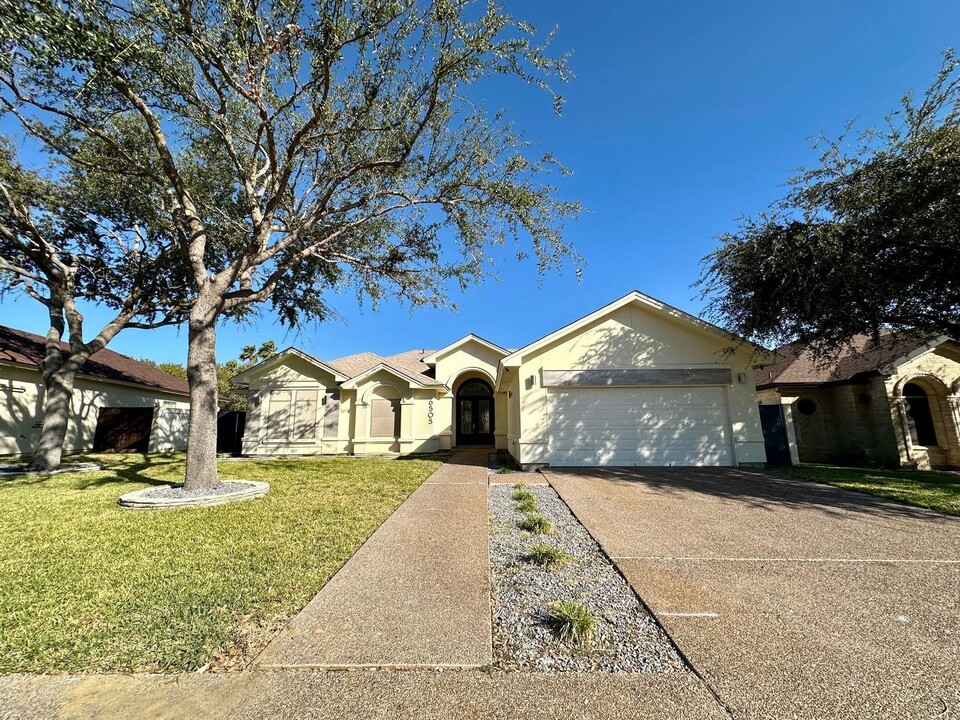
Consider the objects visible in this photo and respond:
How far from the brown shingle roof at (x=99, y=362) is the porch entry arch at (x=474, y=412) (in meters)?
15.8

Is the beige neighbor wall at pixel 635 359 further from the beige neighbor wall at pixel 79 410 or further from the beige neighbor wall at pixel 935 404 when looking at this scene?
the beige neighbor wall at pixel 79 410

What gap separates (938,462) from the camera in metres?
13.1

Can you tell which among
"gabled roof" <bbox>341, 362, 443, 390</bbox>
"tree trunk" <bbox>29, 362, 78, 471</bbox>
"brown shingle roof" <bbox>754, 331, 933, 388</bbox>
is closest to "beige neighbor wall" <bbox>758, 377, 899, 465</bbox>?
"brown shingle roof" <bbox>754, 331, 933, 388</bbox>

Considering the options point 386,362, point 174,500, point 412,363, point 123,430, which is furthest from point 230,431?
point 174,500

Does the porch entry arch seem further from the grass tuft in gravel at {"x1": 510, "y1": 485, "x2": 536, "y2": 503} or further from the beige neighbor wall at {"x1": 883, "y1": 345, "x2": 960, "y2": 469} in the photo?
the beige neighbor wall at {"x1": 883, "y1": 345, "x2": 960, "y2": 469}

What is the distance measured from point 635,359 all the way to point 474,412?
1035cm

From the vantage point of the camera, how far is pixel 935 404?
13.5 m

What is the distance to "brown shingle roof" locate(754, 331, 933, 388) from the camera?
1339 centimetres

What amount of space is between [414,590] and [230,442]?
18.8m

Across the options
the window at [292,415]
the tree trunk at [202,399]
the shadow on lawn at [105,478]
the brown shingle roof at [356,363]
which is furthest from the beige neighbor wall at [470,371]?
the tree trunk at [202,399]

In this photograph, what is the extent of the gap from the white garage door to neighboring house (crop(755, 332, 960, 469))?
302 cm

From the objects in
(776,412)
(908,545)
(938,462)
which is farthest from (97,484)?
(938,462)

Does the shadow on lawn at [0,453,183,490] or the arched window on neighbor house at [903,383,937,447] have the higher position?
the arched window on neighbor house at [903,383,937,447]

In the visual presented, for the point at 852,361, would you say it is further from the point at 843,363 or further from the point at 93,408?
the point at 93,408
